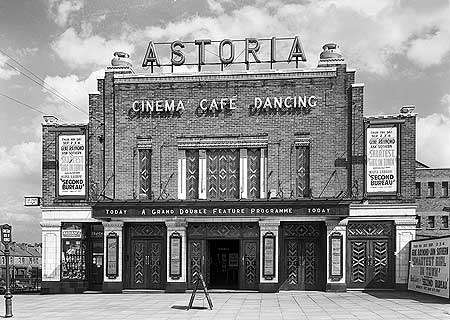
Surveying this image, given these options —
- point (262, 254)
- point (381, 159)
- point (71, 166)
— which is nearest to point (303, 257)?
point (262, 254)

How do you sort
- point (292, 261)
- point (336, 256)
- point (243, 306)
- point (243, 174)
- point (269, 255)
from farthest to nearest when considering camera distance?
point (292, 261) → point (243, 174) → point (269, 255) → point (336, 256) → point (243, 306)

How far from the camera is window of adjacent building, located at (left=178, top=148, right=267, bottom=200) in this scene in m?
29.6

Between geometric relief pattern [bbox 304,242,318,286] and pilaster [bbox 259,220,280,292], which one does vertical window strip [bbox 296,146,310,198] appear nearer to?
pilaster [bbox 259,220,280,292]

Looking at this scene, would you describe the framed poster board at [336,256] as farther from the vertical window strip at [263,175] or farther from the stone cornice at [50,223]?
the stone cornice at [50,223]

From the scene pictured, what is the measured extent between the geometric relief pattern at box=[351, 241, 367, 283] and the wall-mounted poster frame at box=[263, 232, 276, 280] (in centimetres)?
373

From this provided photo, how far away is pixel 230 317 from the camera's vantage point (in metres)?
20.1

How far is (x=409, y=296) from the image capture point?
86.7 feet

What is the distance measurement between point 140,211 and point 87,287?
5.14 meters

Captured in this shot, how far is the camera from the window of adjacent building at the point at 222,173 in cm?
2958

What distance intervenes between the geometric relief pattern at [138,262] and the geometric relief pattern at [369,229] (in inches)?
384

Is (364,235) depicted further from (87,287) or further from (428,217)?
(428,217)

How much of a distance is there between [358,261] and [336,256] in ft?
4.54

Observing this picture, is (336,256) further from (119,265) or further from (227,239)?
(119,265)

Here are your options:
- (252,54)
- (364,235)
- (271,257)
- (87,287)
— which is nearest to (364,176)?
(364,235)
